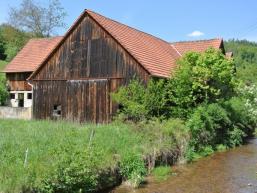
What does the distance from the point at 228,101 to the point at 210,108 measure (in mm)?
5256

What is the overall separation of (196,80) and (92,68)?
6.98 m

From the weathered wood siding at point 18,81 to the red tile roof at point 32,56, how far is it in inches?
29.9

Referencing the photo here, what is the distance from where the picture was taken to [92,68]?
2825 centimetres

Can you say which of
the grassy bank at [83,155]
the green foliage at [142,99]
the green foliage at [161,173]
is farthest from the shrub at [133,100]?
the green foliage at [161,173]

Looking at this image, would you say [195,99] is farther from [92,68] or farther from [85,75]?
[85,75]

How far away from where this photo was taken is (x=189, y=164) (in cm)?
2161

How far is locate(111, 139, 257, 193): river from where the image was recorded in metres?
16.6

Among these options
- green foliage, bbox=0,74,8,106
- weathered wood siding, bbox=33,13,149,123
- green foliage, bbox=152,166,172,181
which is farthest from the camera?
green foliage, bbox=0,74,8,106

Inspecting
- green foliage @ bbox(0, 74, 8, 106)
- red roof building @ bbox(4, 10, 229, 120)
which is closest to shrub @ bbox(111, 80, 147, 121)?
red roof building @ bbox(4, 10, 229, 120)

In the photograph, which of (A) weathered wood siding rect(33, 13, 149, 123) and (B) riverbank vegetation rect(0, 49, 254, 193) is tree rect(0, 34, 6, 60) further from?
(B) riverbank vegetation rect(0, 49, 254, 193)

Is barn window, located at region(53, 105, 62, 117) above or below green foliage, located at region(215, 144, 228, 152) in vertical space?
above

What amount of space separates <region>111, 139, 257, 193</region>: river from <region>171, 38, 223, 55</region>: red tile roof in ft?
44.9

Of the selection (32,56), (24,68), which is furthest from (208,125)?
(32,56)

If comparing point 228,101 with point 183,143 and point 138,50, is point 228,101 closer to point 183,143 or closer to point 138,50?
point 138,50
